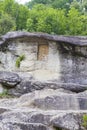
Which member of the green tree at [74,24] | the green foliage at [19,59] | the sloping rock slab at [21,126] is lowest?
the green tree at [74,24]

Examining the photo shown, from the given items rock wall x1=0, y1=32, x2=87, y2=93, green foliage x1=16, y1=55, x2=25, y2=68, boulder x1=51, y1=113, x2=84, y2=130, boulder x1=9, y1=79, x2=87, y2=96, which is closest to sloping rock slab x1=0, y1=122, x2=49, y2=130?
→ boulder x1=51, y1=113, x2=84, y2=130

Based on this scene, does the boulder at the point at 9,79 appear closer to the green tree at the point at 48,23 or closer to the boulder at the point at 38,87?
the boulder at the point at 38,87

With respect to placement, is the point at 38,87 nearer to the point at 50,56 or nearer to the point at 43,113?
the point at 50,56

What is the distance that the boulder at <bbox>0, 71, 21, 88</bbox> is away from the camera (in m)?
13.1

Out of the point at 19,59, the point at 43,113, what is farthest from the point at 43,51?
the point at 43,113

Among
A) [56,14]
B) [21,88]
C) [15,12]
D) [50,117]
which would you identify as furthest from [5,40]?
A: [15,12]

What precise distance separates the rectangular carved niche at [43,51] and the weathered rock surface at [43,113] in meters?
4.90

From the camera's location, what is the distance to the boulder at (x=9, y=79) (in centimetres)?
1314

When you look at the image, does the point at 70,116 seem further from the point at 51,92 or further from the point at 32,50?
the point at 32,50

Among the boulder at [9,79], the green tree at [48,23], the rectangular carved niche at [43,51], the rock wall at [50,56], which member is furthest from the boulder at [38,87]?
the green tree at [48,23]

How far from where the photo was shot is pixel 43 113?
29.7ft

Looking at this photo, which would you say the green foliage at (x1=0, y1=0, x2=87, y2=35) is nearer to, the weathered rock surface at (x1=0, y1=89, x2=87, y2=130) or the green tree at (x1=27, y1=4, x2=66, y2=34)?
the green tree at (x1=27, y1=4, x2=66, y2=34)

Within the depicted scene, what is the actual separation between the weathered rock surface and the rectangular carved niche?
4.90 m

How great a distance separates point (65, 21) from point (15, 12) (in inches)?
171
